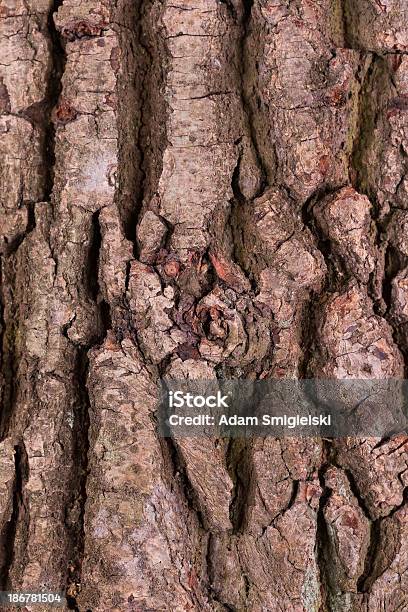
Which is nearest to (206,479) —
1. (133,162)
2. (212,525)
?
(212,525)

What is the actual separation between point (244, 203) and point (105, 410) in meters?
0.49

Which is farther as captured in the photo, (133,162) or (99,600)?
(133,162)

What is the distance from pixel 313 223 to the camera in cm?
161

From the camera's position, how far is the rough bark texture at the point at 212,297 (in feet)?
5.08

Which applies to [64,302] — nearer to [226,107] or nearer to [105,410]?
[105,410]

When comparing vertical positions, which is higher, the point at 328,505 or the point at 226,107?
the point at 226,107

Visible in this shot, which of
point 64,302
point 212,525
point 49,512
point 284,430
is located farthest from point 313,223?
point 49,512

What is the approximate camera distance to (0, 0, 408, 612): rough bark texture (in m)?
1.55

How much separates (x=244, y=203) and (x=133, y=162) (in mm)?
239

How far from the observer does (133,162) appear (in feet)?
5.37

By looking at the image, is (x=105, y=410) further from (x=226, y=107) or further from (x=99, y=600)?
(x=226, y=107)

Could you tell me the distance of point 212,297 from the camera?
1.55 meters

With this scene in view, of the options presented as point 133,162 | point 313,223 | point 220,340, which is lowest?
point 220,340

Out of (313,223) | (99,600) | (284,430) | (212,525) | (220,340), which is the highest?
(313,223)
